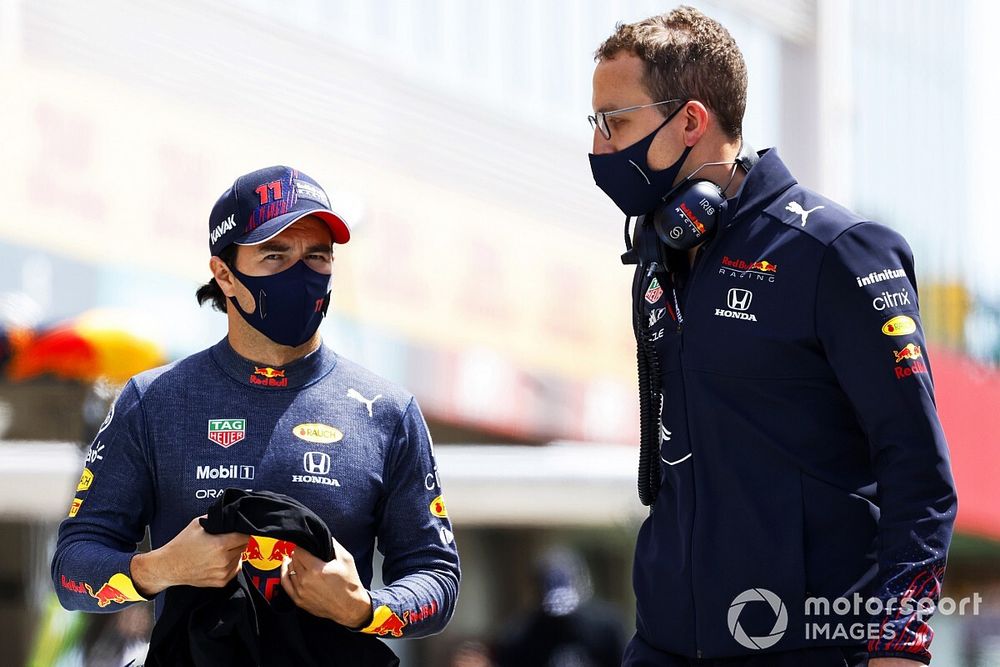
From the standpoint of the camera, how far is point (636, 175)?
2.85 m

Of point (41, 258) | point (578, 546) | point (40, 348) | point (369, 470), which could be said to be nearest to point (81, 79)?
point (41, 258)

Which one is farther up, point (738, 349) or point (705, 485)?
point (738, 349)

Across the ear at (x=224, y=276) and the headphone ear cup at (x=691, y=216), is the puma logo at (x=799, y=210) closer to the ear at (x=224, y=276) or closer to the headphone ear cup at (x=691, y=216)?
the headphone ear cup at (x=691, y=216)

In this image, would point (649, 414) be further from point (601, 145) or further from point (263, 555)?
point (263, 555)

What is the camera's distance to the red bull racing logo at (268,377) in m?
2.88

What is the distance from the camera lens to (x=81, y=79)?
957 cm

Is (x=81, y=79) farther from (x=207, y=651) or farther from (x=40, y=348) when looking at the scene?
(x=207, y=651)

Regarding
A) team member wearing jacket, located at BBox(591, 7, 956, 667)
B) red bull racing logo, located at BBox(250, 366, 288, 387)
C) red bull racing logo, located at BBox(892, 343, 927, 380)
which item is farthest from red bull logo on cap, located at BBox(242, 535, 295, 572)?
red bull racing logo, located at BBox(892, 343, 927, 380)

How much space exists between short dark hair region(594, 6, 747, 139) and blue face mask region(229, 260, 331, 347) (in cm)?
82

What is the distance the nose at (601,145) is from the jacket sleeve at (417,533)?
69 cm

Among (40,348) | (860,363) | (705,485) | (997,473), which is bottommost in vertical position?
(997,473)

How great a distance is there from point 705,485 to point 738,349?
27cm

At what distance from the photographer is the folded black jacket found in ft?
8.31

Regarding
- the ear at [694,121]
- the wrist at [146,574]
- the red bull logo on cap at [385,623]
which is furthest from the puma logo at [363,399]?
the ear at [694,121]
